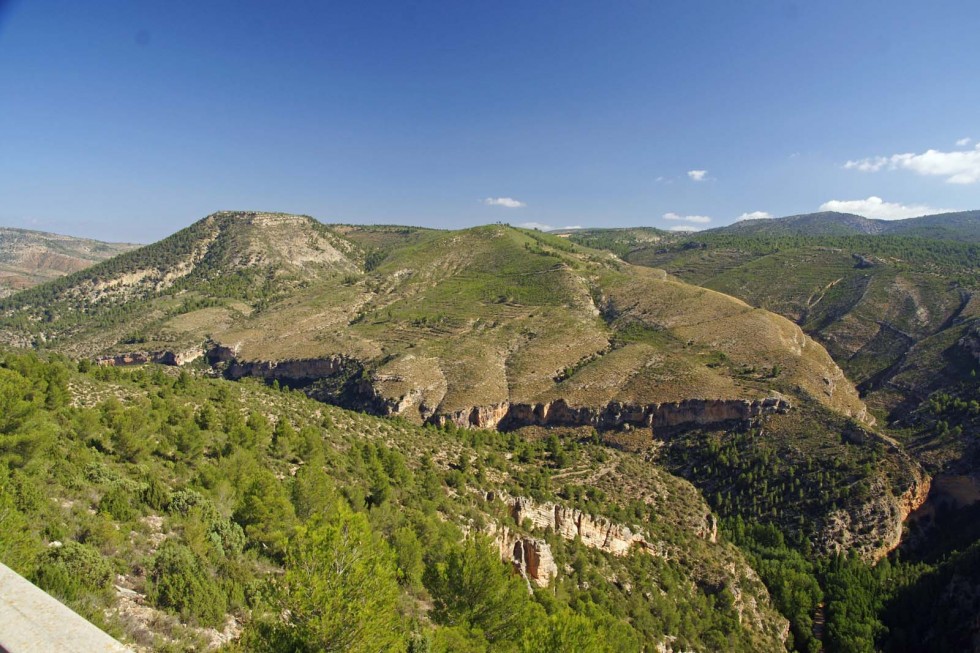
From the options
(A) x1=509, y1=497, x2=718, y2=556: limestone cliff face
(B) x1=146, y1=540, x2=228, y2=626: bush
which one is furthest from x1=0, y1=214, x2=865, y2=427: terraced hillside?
(B) x1=146, y1=540, x2=228, y2=626: bush

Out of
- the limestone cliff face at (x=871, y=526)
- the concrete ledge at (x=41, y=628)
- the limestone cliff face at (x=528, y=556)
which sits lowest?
the limestone cliff face at (x=871, y=526)

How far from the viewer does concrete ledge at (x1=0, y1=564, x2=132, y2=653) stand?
14.9 ft

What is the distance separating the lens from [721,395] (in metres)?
70.9

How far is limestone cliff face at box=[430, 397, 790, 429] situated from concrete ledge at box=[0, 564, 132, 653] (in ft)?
217

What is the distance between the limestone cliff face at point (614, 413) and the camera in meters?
68.8

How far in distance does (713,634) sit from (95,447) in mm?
41582

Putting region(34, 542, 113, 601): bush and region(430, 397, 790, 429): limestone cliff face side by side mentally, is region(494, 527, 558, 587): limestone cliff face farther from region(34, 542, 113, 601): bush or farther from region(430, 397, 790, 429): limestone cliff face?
region(430, 397, 790, 429): limestone cliff face

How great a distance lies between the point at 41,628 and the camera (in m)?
4.75

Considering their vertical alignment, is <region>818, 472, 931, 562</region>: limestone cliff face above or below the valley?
below

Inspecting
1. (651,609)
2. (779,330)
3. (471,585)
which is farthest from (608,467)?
(779,330)

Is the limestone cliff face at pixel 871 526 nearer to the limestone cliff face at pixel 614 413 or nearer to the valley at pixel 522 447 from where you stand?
the valley at pixel 522 447

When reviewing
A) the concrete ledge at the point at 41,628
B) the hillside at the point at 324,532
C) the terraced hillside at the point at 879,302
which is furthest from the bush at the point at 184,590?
the terraced hillside at the point at 879,302

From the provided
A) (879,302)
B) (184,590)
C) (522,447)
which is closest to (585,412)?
(522,447)

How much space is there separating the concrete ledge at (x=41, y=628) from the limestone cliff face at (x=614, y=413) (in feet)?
217
